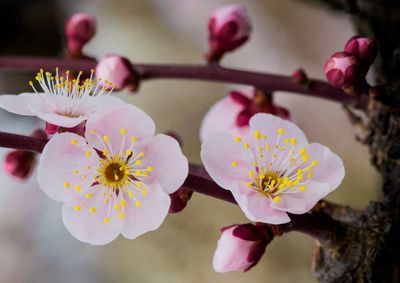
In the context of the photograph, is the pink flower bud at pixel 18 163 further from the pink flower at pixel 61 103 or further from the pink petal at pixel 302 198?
the pink petal at pixel 302 198

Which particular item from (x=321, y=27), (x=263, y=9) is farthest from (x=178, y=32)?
(x=321, y=27)

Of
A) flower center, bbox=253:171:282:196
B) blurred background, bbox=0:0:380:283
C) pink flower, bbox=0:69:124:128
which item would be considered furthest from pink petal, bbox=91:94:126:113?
blurred background, bbox=0:0:380:283

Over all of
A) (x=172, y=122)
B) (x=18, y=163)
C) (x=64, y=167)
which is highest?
(x=64, y=167)

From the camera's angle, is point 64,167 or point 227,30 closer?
point 64,167

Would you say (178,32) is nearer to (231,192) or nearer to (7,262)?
(7,262)

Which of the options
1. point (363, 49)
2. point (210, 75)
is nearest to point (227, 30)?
point (210, 75)

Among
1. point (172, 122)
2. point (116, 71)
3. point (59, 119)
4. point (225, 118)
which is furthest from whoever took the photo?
point (172, 122)

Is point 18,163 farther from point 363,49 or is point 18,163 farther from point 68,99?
point 363,49
